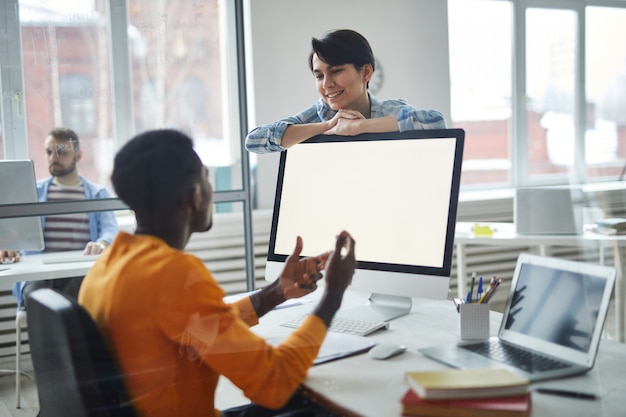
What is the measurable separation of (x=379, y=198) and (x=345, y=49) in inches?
14.6

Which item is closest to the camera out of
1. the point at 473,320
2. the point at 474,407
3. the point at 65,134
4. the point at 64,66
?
the point at 474,407

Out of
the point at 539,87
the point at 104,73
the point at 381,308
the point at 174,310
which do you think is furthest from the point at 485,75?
the point at 104,73

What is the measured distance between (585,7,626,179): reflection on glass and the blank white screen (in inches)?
19.1

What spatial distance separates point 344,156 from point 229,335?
19.8 inches

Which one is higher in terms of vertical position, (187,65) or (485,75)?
(187,65)

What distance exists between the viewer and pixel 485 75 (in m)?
1.55

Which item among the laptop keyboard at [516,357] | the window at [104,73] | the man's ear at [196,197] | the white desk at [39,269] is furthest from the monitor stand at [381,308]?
the window at [104,73]

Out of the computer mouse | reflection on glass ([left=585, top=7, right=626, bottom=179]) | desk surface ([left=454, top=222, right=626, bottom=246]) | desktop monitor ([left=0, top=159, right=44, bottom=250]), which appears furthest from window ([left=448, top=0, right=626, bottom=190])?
desktop monitor ([left=0, top=159, right=44, bottom=250])

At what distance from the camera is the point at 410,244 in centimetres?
129

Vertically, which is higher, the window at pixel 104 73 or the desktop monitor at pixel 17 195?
the window at pixel 104 73

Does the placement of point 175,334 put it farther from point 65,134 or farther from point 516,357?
point 65,134

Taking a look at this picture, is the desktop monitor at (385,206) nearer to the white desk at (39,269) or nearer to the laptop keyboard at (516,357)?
the laptop keyboard at (516,357)

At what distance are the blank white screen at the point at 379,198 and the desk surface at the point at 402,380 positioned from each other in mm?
126

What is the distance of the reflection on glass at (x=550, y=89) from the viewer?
5.06 feet
